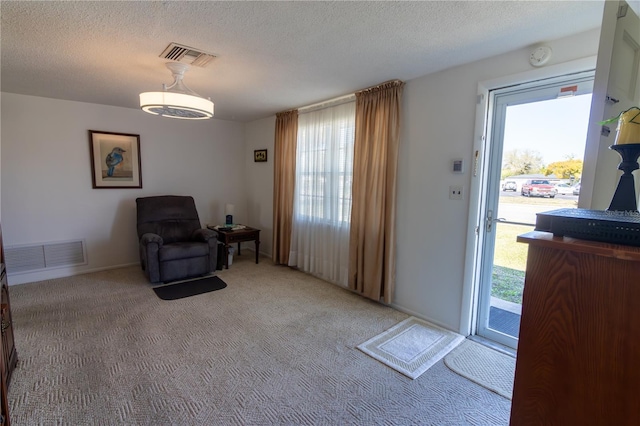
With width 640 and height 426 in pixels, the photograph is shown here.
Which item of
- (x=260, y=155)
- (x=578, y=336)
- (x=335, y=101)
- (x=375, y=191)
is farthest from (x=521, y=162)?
(x=260, y=155)

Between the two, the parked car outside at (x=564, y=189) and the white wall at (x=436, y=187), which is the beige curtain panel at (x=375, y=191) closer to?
the white wall at (x=436, y=187)

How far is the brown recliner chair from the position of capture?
3.55 meters

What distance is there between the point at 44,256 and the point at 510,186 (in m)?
5.19

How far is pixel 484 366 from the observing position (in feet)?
7.05

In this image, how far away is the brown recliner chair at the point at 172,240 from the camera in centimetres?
355

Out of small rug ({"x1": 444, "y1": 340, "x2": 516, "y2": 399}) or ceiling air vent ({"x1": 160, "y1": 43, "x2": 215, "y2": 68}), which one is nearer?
small rug ({"x1": 444, "y1": 340, "x2": 516, "y2": 399})

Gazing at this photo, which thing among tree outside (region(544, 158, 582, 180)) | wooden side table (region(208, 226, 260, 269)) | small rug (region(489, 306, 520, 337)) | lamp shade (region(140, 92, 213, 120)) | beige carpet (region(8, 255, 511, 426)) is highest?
lamp shade (region(140, 92, 213, 120))

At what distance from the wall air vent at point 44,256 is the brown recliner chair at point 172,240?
793 mm

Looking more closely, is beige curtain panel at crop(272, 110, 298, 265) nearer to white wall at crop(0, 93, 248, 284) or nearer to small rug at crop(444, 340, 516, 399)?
white wall at crop(0, 93, 248, 284)

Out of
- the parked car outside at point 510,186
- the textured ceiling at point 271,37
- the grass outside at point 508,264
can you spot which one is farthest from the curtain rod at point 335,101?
the grass outside at point 508,264

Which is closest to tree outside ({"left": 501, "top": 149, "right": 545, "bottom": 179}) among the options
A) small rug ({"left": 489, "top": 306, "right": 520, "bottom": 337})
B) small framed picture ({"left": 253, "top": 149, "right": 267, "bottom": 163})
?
small rug ({"left": 489, "top": 306, "right": 520, "bottom": 337})

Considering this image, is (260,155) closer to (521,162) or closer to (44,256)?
(44,256)

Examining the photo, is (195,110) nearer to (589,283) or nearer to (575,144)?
(589,283)

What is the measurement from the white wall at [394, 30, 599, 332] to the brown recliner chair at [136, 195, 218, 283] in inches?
97.1
